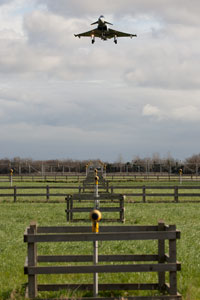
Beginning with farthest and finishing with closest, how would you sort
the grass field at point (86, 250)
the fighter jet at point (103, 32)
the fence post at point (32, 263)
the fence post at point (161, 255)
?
the fighter jet at point (103, 32)
the grass field at point (86, 250)
the fence post at point (161, 255)
the fence post at point (32, 263)

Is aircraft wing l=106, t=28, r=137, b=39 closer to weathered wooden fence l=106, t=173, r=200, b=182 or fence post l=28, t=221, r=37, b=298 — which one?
weathered wooden fence l=106, t=173, r=200, b=182

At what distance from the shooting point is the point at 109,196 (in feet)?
65.2

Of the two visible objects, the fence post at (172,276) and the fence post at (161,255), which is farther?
the fence post at (161,255)

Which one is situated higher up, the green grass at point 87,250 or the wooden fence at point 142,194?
the wooden fence at point 142,194

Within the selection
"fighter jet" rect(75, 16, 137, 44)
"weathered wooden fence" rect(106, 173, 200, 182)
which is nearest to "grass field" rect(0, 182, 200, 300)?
"fighter jet" rect(75, 16, 137, 44)

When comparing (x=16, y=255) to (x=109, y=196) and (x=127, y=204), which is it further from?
(x=127, y=204)

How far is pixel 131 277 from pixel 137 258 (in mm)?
1152

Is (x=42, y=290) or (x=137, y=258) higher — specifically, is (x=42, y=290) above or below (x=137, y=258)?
below

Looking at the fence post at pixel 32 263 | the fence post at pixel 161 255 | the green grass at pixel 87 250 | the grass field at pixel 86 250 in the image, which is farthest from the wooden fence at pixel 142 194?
the fence post at pixel 32 263

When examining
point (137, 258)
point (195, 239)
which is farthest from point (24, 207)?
point (137, 258)

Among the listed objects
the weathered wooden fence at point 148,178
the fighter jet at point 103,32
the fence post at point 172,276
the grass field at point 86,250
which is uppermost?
the fighter jet at point 103,32

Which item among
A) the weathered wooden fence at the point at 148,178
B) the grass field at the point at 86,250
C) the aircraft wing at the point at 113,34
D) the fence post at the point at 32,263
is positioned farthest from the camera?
the weathered wooden fence at the point at 148,178

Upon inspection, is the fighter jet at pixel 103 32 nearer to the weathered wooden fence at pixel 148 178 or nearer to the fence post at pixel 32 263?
the weathered wooden fence at pixel 148 178

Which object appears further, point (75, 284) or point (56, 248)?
point (56, 248)
